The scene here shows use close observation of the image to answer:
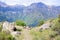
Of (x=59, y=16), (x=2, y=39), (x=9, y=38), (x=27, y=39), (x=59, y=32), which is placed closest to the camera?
(x=2, y=39)

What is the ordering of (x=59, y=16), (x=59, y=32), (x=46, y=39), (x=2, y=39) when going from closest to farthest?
1. (x=2, y=39)
2. (x=46, y=39)
3. (x=59, y=32)
4. (x=59, y=16)

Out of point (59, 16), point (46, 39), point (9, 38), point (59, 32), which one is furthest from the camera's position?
point (59, 16)

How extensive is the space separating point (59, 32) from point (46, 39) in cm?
405

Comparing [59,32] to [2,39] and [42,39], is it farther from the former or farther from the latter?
[2,39]

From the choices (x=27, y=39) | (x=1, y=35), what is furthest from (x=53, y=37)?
(x=1, y=35)

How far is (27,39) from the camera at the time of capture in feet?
129

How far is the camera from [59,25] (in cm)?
3716

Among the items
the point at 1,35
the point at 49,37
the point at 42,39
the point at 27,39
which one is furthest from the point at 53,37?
the point at 1,35

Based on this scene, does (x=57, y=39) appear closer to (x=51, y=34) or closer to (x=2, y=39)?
(x=51, y=34)

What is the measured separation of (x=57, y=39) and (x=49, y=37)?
2.92 m

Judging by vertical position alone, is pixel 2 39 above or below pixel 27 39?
above

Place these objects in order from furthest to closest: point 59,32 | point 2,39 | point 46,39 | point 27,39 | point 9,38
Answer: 1. point 27,39
2. point 59,32
3. point 46,39
4. point 9,38
5. point 2,39

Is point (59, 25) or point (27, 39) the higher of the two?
point (59, 25)

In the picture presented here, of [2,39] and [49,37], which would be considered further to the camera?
[49,37]
